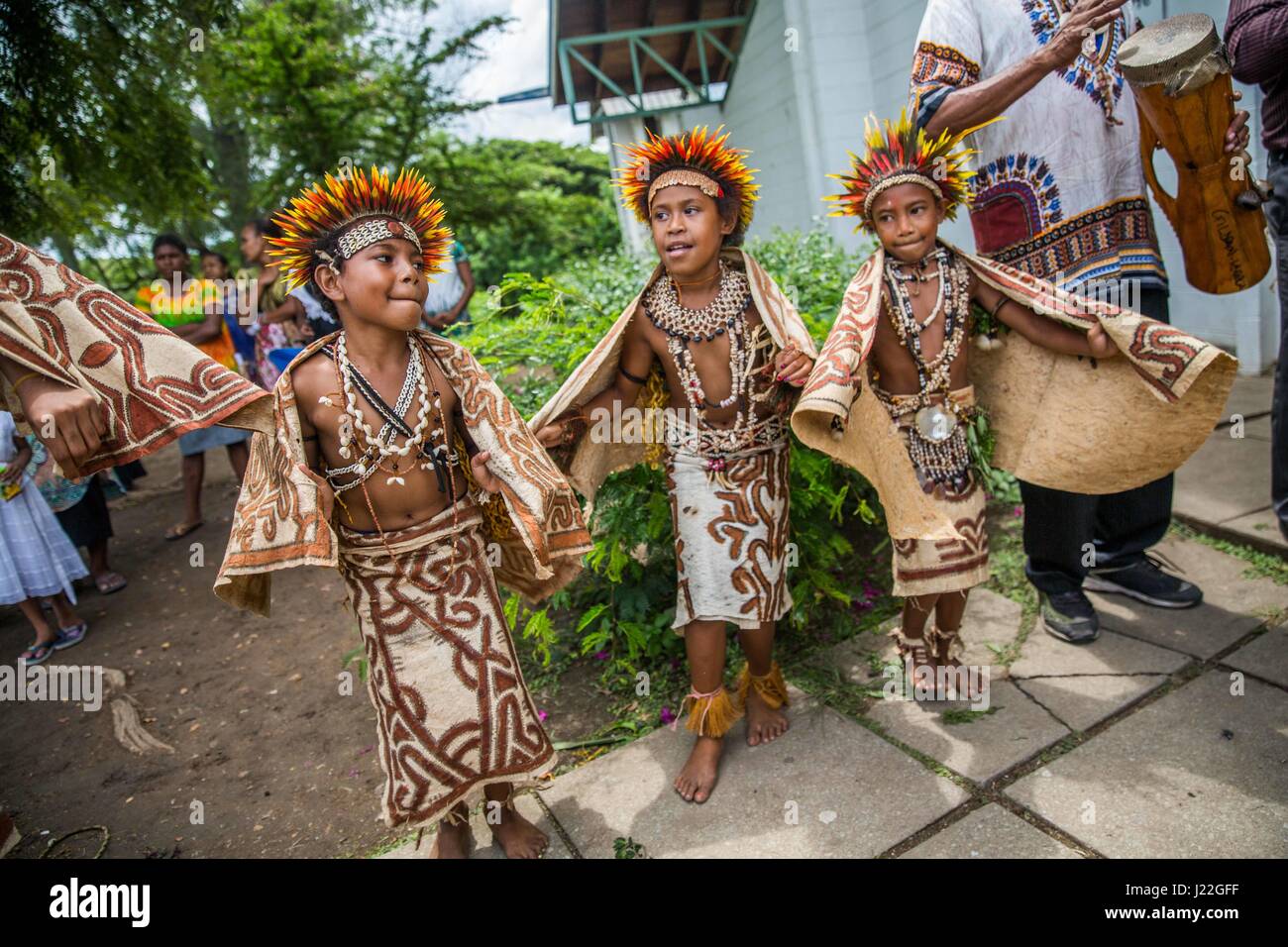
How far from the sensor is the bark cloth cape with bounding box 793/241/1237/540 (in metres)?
2.35

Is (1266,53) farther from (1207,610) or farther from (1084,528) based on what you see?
(1207,610)

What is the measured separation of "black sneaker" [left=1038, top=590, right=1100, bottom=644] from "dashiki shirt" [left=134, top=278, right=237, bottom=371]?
5.65 meters

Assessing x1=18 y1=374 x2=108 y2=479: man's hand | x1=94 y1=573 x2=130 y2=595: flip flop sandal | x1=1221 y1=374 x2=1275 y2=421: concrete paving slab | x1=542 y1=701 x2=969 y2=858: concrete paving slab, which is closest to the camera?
x1=18 y1=374 x2=108 y2=479: man's hand

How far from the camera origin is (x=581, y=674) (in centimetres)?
356

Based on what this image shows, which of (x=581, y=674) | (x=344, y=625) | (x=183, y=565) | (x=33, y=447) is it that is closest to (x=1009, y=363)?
(x=581, y=674)

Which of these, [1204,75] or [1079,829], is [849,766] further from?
[1204,75]

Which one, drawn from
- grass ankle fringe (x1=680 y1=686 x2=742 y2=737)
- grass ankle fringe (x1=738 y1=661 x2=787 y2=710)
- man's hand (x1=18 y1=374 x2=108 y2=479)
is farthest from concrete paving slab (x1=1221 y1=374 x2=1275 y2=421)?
man's hand (x1=18 y1=374 x2=108 y2=479)

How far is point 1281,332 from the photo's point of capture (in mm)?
2602

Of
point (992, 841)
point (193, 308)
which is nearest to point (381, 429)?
point (992, 841)

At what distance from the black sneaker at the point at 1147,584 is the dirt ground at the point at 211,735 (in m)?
2.18

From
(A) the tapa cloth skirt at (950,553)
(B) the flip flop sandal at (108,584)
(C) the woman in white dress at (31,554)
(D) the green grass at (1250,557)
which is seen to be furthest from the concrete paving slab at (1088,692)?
(B) the flip flop sandal at (108,584)

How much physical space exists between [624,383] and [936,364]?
1.04 metres

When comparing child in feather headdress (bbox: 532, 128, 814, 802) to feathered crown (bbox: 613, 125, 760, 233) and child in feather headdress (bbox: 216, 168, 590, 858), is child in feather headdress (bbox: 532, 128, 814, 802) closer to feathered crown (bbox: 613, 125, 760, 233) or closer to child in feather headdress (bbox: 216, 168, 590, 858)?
feathered crown (bbox: 613, 125, 760, 233)
